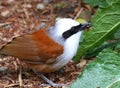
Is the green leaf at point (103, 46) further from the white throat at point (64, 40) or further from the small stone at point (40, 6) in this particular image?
the small stone at point (40, 6)

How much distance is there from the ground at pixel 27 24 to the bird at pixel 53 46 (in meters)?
0.25

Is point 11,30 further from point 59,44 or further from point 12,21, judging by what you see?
point 59,44

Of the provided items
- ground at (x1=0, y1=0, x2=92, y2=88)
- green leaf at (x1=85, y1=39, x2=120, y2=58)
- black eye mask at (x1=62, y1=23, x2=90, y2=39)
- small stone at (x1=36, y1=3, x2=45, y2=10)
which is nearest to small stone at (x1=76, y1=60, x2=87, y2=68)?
ground at (x1=0, y1=0, x2=92, y2=88)

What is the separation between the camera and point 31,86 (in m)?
4.66

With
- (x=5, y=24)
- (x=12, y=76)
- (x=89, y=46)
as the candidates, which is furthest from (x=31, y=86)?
(x=5, y=24)

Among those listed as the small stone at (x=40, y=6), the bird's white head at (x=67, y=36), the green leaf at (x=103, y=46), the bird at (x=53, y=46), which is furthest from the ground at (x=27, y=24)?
the bird's white head at (x=67, y=36)

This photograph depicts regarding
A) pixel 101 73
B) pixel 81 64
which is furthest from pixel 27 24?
pixel 101 73

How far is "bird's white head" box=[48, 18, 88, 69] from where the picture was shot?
4.52 m

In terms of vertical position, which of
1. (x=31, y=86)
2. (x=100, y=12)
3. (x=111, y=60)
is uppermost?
(x=100, y=12)

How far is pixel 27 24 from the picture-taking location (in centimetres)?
599

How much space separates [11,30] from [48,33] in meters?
1.37

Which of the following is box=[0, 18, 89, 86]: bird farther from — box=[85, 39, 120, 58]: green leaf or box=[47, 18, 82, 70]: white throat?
box=[85, 39, 120, 58]: green leaf

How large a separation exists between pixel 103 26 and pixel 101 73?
595 millimetres

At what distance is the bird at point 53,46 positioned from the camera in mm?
4508
